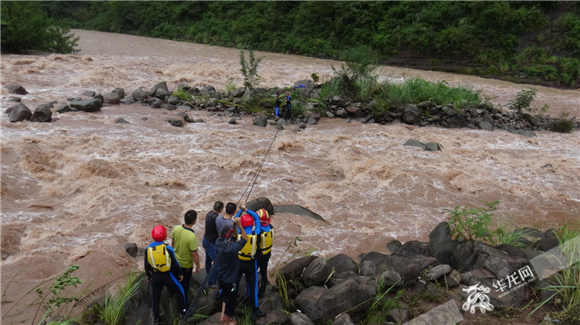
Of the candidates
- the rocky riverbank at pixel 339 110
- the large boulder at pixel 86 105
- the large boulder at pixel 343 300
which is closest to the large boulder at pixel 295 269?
the large boulder at pixel 343 300

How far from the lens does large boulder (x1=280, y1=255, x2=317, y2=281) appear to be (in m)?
4.82

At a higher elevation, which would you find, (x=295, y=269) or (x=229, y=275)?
(x=229, y=275)

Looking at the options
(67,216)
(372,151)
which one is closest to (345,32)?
(372,151)

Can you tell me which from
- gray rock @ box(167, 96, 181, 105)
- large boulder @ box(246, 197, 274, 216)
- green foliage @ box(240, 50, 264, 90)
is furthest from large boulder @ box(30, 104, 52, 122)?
large boulder @ box(246, 197, 274, 216)

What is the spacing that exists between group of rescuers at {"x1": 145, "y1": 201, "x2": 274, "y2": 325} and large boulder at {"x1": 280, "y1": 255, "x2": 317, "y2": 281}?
36 cm

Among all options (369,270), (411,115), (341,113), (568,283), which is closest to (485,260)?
(568,283)

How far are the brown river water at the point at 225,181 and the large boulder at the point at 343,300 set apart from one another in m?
1.93

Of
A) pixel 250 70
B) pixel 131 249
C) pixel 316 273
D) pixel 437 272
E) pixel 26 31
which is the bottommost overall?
pixel 131 249

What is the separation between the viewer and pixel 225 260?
402 cm

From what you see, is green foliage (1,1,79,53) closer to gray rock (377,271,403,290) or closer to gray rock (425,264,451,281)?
gray rock (377,271,403,290)

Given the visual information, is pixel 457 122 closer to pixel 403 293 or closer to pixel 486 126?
pixel 486 126

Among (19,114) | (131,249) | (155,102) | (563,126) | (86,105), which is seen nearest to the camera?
(131,249)

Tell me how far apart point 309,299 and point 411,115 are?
10608mm

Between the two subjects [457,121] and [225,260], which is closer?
[225,260]
